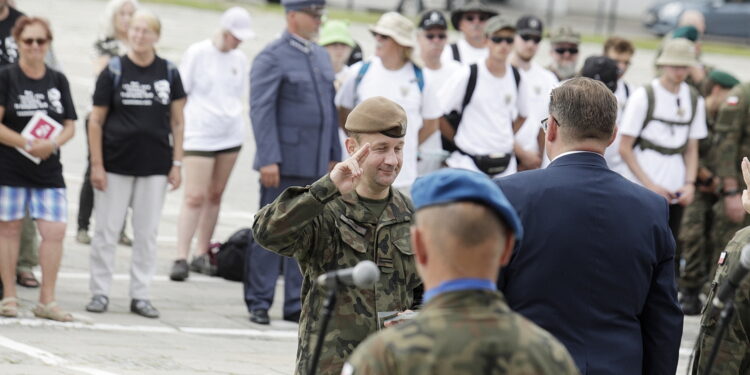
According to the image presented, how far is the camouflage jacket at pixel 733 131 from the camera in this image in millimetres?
10703

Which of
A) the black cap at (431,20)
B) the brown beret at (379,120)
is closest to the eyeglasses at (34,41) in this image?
the black cap at (431,20)

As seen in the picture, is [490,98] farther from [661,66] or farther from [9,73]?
[9,73]

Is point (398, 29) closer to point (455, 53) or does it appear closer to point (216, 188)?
point (455, 53)

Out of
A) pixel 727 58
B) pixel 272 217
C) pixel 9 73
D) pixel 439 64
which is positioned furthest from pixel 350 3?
pixel 272 217

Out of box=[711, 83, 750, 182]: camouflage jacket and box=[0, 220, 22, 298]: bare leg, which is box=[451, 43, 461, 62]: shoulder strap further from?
box=[0, 220, 22, 298]: bare leg

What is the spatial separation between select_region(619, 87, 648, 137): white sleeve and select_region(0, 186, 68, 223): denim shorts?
15.4ft

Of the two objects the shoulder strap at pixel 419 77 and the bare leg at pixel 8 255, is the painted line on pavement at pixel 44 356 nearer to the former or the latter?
the bare leg at pixel 8 255

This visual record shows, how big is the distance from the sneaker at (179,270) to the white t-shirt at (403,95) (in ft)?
6.47

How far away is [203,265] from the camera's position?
11156mm

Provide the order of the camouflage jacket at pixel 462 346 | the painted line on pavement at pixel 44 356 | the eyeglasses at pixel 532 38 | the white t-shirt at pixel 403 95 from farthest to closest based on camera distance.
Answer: the eyeglasses at pixel 532 38
the white t-shirt at pixel 403 95
the painted line on pavement at pixel 44 356
the camouflage jacket at pixel 462 346

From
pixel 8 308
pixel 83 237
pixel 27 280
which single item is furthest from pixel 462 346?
pixel 83 237

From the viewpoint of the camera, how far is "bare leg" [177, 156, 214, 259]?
1077cm

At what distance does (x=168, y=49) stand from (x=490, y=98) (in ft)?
42.8

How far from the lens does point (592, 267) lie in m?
4.50
